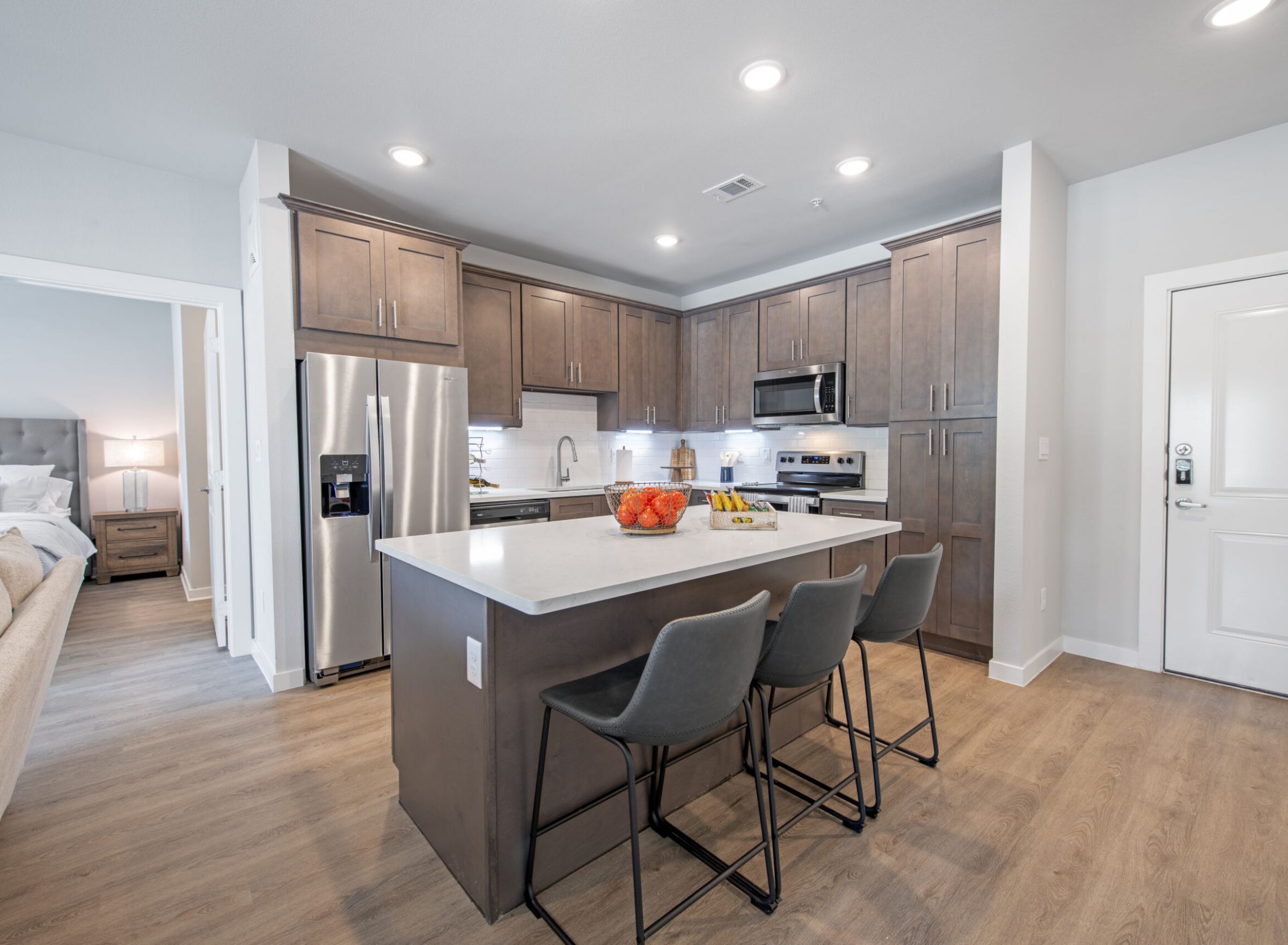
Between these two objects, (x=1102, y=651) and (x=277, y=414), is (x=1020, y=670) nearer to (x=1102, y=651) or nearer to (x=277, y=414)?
(x=1102, y=651)

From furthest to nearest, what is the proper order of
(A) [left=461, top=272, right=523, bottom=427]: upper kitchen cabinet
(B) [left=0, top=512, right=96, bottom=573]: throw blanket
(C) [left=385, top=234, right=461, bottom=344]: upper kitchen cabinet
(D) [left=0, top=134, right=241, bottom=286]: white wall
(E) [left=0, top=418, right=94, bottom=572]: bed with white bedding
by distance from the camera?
1. (E) [left=0, top=418, right=94, bottom=572]: bed with white bedding
2. (A) [left=461, top=272, right=523, bottom=427]: upper kitchen cabinet
3. (B) [left=0, top=512, right=96, bottom=573]: throw blanket
4. (C) [left=385, top=234, right=461, bottom=344]: upper kitchen cabinet
5. (D) [left=0, top=134, right=241, bottom=286]: white wall

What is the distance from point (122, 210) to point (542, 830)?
3687 mm

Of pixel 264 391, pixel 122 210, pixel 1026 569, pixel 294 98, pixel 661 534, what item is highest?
pixel 294 98

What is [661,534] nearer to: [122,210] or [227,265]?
[227,265]

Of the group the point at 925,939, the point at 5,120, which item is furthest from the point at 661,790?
the point at 5,120

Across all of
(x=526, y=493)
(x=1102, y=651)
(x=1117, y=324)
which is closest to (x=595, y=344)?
(x=526, y=493)

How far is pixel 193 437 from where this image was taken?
470cm

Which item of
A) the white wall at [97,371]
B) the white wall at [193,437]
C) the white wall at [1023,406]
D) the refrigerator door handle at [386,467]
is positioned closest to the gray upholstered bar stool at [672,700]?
the refrigerator door handle at [386,467]

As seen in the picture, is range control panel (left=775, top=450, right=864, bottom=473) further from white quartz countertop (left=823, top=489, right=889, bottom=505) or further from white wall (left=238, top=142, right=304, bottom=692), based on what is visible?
white wall (left=238, top=142, right=304, bottom=692)

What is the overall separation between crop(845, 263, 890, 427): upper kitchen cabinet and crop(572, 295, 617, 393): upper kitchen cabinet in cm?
189

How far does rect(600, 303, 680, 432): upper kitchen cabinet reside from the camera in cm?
509

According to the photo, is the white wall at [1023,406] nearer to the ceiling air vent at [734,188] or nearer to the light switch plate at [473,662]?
the ceiling air vent at [734,188]

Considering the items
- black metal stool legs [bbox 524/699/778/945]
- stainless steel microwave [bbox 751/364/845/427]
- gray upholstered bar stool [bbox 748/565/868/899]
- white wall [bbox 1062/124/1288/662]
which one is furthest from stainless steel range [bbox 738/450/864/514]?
black metal stool legs [bbox 524/699/778/945]

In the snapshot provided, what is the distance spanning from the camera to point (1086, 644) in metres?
3.42
